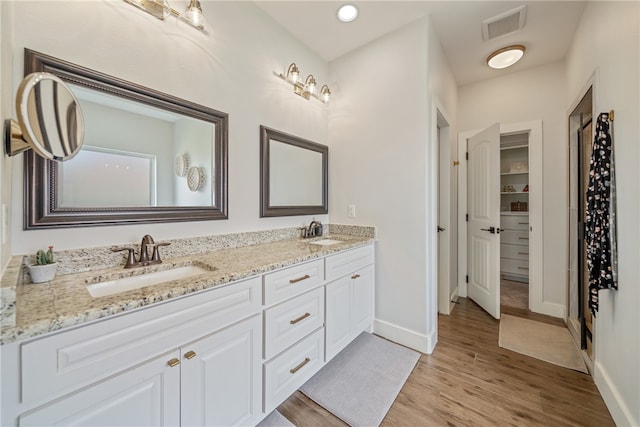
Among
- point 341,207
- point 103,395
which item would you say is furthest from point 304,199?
point 103,395

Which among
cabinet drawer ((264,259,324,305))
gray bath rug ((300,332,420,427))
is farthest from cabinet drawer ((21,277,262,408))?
gray bath rug ((300,332,420,427))

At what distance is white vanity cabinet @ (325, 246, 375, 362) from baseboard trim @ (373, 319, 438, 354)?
115 millimetres

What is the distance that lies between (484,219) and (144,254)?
10.2ft

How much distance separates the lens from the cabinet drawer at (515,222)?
13.0 feet

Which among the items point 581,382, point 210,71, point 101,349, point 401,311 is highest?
point 210,71

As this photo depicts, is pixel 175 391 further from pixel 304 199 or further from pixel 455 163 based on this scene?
pixel 455 163

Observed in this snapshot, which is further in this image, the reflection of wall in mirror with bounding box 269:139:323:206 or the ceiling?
the reflection of wall in mirror with bounding box 269:139:323:206

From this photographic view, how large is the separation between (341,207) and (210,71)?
5.23 feet

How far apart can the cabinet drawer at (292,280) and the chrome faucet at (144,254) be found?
0.61 m

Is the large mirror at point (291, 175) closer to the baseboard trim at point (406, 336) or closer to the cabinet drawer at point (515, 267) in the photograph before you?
the baseboard trim at point (406, 336)

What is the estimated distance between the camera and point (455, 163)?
313cm

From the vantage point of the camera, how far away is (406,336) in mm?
2152

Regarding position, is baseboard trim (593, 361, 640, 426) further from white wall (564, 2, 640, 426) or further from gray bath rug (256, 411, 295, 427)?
gray bath rug (256, 411, 295, 427)

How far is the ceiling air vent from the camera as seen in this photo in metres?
2.00
